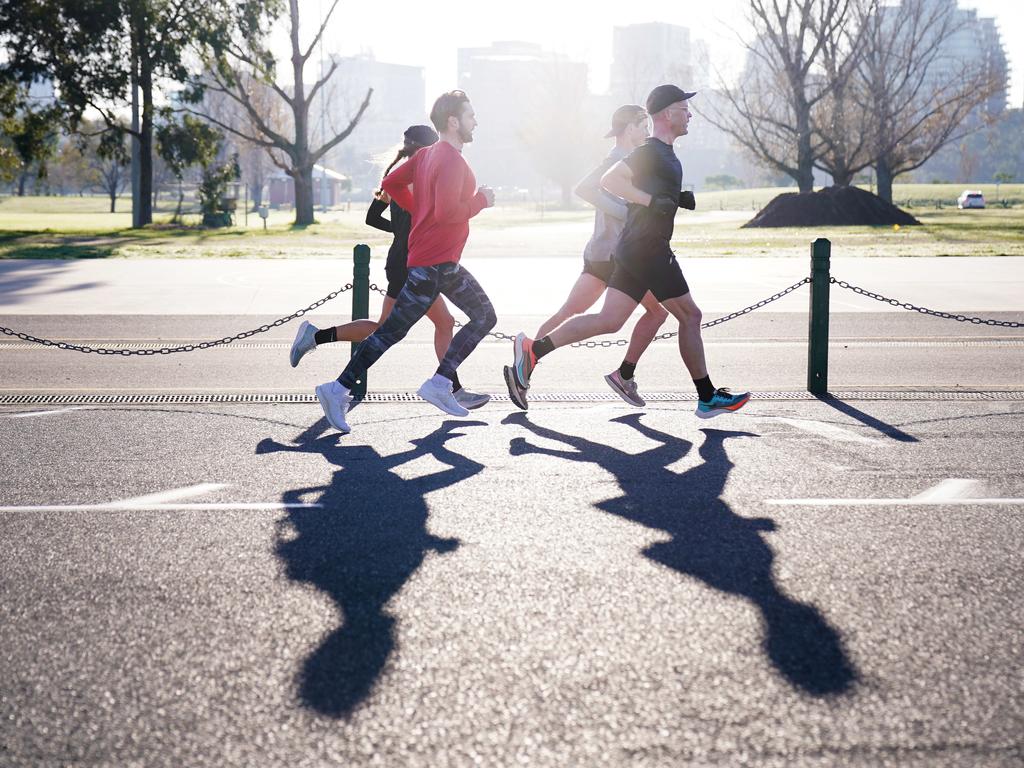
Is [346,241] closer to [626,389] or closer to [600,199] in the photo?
[600,199]

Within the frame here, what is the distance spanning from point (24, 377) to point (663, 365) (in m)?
5.35

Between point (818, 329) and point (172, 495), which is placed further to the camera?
point (818, 329)

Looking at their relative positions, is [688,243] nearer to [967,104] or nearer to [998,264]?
[998,264]

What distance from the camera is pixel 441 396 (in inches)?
289

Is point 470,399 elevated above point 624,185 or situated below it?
below

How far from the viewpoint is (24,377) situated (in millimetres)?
9773

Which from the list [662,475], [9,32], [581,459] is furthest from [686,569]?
[9,32]

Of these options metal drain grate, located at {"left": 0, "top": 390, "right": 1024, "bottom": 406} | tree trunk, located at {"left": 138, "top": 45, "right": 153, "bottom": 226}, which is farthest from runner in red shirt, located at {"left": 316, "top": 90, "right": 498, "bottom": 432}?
tree trunk, located at {"left": 138, "top": 45, "right": 153, "bottom": 226}

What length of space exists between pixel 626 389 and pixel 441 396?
55.8 inches

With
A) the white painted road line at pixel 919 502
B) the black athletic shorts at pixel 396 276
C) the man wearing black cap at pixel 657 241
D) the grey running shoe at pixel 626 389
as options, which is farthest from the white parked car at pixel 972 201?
the white painted road line at pixel 919 502

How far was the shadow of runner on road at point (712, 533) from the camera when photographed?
3.44m

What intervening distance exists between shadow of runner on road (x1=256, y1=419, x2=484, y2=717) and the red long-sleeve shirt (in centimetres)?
111

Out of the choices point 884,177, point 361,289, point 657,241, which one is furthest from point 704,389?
point 884,177

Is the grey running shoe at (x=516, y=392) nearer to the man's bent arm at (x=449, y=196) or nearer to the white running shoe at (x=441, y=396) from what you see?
the white running shoe at (x=441, y=396)
